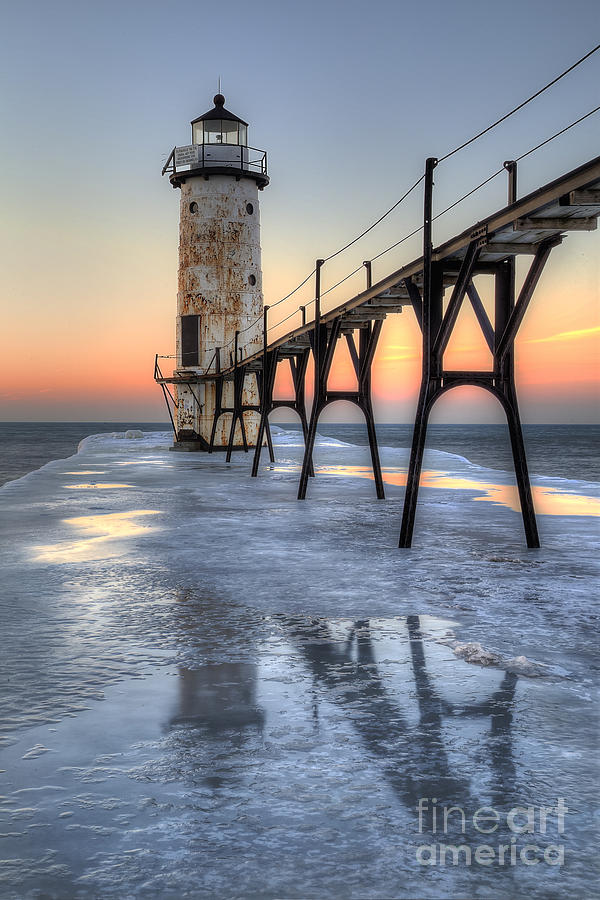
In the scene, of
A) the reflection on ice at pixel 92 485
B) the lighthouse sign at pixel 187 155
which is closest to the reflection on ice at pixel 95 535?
the reflection on ice at pixel 92 485

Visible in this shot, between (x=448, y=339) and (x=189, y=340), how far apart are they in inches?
973

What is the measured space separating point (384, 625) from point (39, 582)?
3114 millimetres

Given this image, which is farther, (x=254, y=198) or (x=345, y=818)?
(x=254, y=198)

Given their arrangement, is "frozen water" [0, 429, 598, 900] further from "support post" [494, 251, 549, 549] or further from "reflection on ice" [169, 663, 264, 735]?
"support post" [494, 251, 549, 549]

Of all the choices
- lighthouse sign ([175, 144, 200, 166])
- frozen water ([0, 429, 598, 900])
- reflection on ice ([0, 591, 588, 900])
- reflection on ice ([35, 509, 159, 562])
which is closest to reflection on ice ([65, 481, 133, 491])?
reflection on ice ([35, 509, 159, 562])

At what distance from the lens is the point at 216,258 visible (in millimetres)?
31984

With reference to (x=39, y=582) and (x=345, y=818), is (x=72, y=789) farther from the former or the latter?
(x=39, y=582)

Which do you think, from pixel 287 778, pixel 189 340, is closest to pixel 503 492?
pixel 287 778

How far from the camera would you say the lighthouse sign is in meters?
31.6

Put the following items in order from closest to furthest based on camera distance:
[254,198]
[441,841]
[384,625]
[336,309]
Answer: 1. [441,841]
2. [384,625]
3. [336,309]
4. [254,198]

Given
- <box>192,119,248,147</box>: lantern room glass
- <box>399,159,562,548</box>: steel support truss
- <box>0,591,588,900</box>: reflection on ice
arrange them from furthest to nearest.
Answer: <box>192,119,248,147</box>: lantern room glass < <box>399,159,562,548</box>: steel support truss < <box>0,591,588,900</box>: reflection on ice

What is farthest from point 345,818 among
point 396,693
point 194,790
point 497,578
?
point 497,578

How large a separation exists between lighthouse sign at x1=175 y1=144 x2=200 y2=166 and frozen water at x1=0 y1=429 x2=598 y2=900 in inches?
1035

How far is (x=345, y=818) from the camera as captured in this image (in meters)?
2.69
